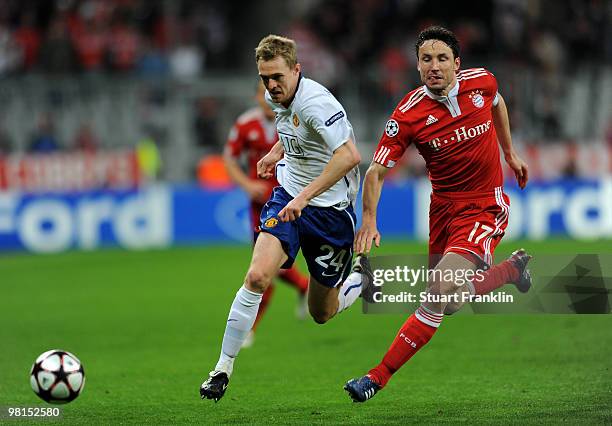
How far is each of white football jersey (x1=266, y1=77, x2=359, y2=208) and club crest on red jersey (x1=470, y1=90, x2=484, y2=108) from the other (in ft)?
2.86

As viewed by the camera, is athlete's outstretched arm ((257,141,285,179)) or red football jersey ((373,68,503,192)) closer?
red football jersey ((373,68,503,192))

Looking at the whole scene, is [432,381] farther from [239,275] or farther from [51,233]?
[51,233]

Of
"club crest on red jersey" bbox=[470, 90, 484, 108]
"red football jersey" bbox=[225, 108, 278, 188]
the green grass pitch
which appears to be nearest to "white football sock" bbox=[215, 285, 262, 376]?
the green grass pitch

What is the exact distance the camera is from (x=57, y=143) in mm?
20594

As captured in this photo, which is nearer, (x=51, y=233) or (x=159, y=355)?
(x=159, y=355)

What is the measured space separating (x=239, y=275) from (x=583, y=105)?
1018 centimetres

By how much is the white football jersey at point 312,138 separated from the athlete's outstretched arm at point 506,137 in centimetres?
109

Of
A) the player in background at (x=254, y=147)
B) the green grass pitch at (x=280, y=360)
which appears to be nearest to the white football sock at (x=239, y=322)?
the green grass pitch at (x=280, y=360)

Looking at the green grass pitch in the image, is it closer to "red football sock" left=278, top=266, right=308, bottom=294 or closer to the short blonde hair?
"red football sock" left=278, top=266, right=308, bottom=294

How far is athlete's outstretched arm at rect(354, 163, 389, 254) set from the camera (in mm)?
7203

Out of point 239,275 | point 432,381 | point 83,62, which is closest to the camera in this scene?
point 432,381

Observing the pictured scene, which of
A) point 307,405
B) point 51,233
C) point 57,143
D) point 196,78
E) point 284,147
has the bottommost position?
point 307,405

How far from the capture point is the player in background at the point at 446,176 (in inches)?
285

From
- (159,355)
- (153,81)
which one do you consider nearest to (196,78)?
(153,81)
